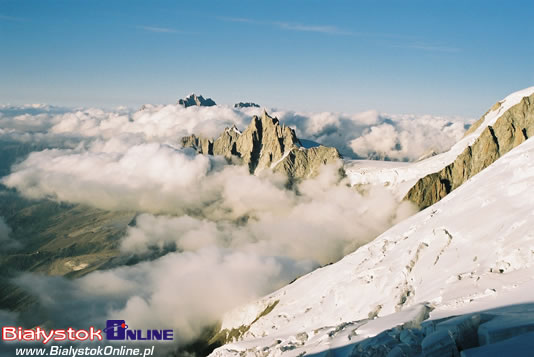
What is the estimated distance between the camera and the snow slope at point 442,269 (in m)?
46.2

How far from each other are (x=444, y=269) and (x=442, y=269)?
0.54 metres

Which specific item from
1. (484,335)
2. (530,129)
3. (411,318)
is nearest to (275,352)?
(411,318)

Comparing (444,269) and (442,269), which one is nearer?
(444,269)

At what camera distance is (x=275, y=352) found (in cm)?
6575

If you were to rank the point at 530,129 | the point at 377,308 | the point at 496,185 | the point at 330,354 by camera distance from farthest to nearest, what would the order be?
1. the point at 530,129
2. the point at 496,185
3. the point at 377,308
4. the point at 330,354

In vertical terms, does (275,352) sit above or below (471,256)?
below

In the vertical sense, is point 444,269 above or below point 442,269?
above

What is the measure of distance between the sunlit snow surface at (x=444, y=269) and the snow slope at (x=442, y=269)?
0.20 m

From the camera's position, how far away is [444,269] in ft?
219

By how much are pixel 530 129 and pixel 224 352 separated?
21962 centimetres

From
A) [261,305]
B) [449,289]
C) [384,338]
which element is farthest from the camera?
[261,305]

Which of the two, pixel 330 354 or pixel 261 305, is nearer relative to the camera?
pixel 330 354

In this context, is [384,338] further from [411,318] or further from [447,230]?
[447,230]

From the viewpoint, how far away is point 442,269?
221 ft
